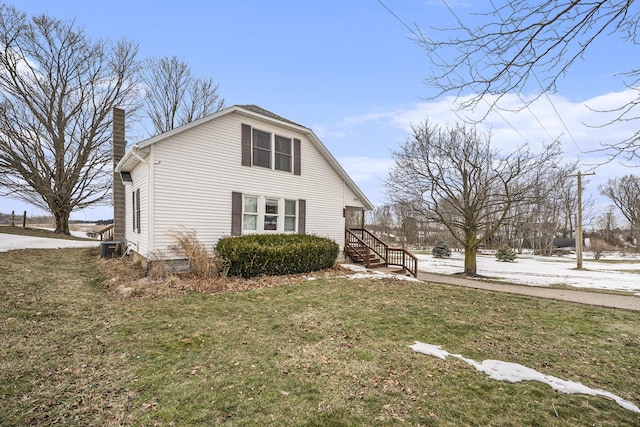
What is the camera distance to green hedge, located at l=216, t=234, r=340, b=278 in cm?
918

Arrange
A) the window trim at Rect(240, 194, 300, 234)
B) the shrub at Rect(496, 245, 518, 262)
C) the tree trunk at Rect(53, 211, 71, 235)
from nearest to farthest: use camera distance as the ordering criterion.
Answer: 1. the window trim at Rect(240, 194, 300, 234)
2. the tree trunk at Rect(53, 211, 71, 235)
3. the shrub at Rect(496, 245, 518, 262)

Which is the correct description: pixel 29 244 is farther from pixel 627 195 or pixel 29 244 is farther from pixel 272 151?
pixel 627 195

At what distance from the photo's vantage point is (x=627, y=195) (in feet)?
119

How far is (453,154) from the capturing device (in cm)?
1577

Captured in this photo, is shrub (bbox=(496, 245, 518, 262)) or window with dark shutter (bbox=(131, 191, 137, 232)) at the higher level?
window with dark shutter (bbox=(131, 191, 137, 232))

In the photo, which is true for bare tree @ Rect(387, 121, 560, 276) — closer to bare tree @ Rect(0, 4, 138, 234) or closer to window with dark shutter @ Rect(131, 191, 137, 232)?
window with dark shutter @ Rect(131, 191, 137, 232)

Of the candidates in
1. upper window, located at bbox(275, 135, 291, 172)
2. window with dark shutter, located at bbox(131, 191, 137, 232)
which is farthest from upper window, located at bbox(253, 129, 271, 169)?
window with dark shutter, located at bbox(131, 191, 137, 232)

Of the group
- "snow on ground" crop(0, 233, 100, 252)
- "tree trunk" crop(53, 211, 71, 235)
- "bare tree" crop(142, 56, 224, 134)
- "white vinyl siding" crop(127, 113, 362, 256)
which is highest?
"bare tree" crop(142, 56, 224, 134)

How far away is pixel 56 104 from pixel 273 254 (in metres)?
20.4

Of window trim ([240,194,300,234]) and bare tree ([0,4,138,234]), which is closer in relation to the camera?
window trim ([240,194,300,234])

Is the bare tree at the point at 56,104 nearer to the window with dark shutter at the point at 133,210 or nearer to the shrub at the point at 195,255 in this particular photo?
the window with dark shutter at the point at 133,210

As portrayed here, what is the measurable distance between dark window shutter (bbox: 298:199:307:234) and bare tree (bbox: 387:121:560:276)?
655 cm

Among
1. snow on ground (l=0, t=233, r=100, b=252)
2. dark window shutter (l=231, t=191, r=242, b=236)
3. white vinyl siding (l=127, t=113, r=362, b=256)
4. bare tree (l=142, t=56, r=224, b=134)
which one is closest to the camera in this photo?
white vinyl siding (l=127, t=113, r=362, b=256)

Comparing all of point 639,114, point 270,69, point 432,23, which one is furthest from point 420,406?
point 270,69
